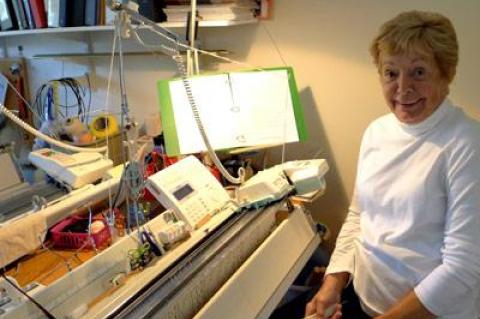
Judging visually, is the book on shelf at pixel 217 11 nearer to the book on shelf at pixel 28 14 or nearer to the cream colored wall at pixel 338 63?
the cream colored wall at pixel 338 63

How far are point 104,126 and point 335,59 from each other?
102 cm

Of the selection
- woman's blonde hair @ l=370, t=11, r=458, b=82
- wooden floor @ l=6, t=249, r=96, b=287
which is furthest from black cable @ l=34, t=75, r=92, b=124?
woman's blonde hair @ l=370, t=11, r=458, b=82

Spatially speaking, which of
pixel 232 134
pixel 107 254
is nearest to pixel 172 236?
pixel 107 254

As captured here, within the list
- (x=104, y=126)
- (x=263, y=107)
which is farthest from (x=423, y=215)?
(x=104, y=126)

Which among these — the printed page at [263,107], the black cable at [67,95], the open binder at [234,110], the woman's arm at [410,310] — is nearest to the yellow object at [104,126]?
the black cable at [67,95]

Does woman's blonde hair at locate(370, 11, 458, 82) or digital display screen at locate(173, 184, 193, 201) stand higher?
woman's blonde hair at locate(370, 11, 458, 82)

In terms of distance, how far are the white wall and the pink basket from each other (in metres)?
1.00

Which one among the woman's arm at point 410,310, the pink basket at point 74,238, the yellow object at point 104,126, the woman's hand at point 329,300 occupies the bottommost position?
A: the woman's hand at point 329,300

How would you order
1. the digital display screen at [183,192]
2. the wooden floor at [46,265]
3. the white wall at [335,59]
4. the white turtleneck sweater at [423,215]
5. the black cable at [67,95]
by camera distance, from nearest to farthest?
the white turtleneck sweater at [423,215] < the wooden floor at [46,265] < the digital display screen at [183,192] < the white wall at [335,59] < the black cable at [67,95]

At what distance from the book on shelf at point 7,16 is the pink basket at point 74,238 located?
1258 mm

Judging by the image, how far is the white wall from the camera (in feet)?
5.35

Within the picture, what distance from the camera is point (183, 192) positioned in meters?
1.35

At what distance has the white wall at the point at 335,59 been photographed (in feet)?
5.35

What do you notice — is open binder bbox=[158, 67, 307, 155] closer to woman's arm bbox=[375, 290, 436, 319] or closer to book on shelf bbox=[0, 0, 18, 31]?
woman's arm bbox=[375, 290, 436, 319]
